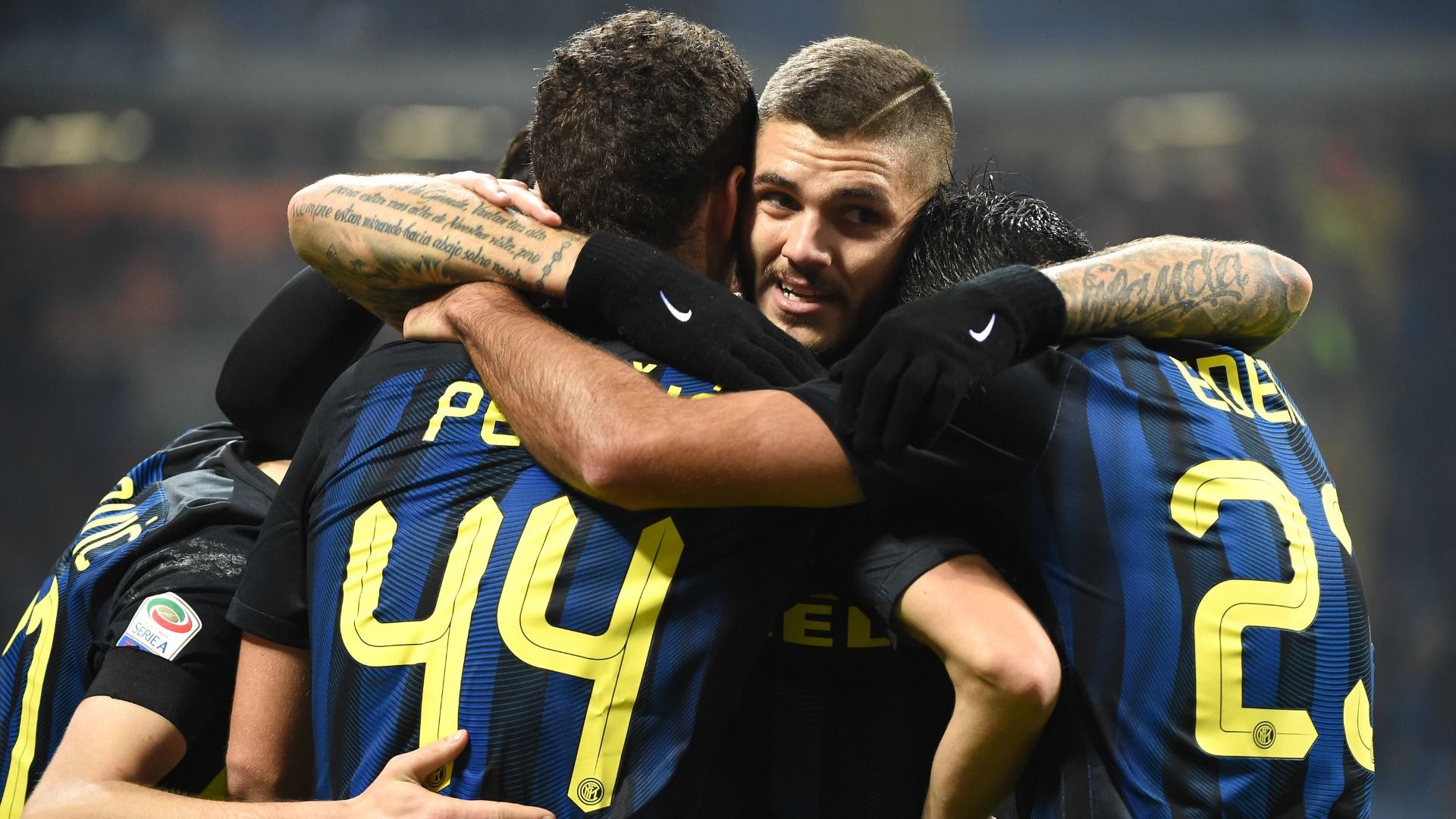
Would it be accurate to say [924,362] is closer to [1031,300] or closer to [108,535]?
[1031,300]

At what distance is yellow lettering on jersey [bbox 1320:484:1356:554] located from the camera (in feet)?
6.06

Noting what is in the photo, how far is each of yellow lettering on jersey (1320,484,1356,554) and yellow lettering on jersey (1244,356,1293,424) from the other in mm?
123

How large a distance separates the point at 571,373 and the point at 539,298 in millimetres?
299

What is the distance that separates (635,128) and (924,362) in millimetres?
688

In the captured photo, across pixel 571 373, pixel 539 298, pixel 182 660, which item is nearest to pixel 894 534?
pixel 571 373

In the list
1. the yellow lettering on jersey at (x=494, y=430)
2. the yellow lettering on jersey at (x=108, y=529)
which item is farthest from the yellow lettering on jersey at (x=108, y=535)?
the yellow lettering on jersey at (x=494, y=430)

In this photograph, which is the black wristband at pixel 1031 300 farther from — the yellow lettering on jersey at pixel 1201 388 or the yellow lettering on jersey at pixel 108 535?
the yellow lettering on jersey at pixel 108 535

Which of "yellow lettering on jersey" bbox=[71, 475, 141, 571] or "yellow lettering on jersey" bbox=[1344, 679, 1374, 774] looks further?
"yellow lettering on jersey" bbox=[71, 475, 141, 571]

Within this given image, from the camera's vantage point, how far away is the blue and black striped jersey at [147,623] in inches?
77.6

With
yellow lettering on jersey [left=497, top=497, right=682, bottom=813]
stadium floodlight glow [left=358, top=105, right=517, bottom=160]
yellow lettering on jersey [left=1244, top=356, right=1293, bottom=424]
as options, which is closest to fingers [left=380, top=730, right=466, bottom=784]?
yellow lettering on jersey [left=497, top=497, right=682, bottom=813]

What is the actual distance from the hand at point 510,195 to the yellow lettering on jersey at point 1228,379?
1043 millimetres

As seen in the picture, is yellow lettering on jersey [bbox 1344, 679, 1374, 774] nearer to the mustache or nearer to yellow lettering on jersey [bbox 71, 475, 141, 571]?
the mustache

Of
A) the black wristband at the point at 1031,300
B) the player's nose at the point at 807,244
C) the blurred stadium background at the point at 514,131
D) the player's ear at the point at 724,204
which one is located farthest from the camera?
the blurred stadium background at the point at 514,131

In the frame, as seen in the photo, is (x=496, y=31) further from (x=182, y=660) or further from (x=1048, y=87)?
(x=182, y=660)
